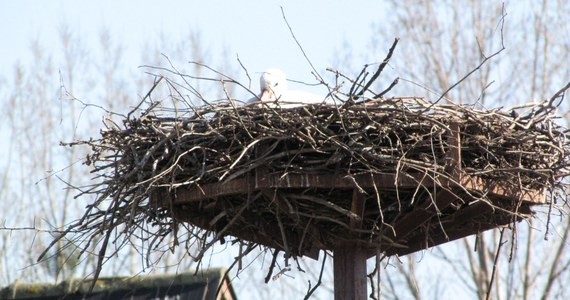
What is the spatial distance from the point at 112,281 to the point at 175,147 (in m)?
3.32

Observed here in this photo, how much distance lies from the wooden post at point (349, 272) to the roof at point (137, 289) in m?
2.36

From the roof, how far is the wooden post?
236 cm

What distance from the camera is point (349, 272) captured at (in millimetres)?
6688

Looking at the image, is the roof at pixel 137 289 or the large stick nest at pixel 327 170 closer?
the large stick nest at pixel 327 170

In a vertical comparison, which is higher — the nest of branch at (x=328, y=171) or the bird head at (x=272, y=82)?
the bird head at (x=272, y=82)

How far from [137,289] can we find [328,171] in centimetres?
363

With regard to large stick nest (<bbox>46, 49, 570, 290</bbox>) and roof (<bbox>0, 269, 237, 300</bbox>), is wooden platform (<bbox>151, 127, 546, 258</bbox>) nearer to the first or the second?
large stick nest (<bbox>46, 49, 570, 290</bbox>)

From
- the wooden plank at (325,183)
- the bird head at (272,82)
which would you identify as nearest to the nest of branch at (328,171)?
the wooden plank at (325,183)

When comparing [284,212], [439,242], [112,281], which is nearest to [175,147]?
[284,212]

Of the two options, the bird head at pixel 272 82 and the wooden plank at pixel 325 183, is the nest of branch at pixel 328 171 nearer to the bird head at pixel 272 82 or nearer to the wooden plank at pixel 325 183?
the wooden plank at pixel 325 183

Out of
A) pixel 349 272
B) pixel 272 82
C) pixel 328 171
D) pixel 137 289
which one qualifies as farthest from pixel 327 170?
pixel 137 289

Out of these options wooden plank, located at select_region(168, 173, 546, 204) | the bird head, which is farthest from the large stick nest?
the bird head

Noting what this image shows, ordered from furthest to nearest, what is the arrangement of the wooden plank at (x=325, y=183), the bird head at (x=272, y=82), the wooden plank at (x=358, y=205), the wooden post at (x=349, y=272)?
1. the bird head at (x=272, y=82)
2. the wooden post at (x=349, y=272)
3. the wooden plank at (x=358, y=205)
4. the wooden plank at (x=325, y=183)

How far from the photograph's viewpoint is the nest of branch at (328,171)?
19.7ft
